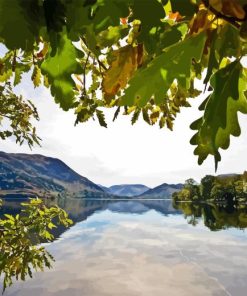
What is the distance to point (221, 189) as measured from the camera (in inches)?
5438

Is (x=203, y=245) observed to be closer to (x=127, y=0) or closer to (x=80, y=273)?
(x=80, y=273)

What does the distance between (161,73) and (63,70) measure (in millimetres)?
325

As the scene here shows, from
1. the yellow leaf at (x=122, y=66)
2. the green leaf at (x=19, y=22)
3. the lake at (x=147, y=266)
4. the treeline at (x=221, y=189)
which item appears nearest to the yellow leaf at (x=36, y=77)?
the yellow leaf at (x=122, y=66)

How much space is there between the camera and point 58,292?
1543 inches

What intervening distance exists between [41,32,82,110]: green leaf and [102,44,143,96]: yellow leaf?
0.33m

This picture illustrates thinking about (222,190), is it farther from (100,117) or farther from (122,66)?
(122,66)

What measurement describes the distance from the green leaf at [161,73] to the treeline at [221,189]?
418ft

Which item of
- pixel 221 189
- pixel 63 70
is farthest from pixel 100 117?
pixel 221 189

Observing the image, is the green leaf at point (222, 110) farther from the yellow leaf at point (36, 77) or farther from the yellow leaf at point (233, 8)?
the yellow leaf at point (36, 77)

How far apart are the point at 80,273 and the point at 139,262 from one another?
30.4 feet

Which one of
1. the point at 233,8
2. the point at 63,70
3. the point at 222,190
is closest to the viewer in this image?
the point at 233,8

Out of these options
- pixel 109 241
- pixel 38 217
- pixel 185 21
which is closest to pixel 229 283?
pixel 109 241

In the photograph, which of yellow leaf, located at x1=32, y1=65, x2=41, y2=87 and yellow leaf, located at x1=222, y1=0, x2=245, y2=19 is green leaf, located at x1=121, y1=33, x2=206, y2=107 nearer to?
yellow leaf, located at x1=222, y1=0, x2=245, y2=19

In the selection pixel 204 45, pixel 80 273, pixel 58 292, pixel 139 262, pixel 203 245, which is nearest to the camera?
pixel 204 45
